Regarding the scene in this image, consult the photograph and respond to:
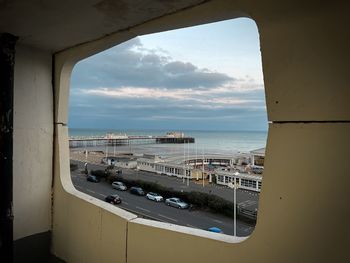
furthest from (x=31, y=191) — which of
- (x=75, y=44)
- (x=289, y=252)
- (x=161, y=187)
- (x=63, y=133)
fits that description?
(x=289, y=252)

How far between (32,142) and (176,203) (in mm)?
1777

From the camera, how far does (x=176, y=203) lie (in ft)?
11.4

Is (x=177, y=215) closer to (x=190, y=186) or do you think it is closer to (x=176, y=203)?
(x=176, y=203)

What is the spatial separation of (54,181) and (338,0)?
2.68m

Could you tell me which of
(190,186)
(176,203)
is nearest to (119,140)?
(190,186)

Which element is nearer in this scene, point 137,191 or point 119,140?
point 137,191

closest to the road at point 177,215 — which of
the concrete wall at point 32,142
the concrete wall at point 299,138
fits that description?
the concrete wall at point 32,142

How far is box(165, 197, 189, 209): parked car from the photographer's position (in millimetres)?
3382

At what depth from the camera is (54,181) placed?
2775 millimetres

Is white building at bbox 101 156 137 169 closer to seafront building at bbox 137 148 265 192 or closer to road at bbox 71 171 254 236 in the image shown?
seafront building at bbox 137 148 265 192

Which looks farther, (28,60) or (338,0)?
(28,60)

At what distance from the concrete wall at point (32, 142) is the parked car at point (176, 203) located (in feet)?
4.63

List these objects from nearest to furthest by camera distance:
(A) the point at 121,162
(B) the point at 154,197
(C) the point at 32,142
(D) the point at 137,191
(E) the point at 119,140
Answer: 1. (C) the point at 32,142
2. (B) the point at 154,197
3. (D) the point at 137,191
4. (A) the point at 121,162
5. (E) the point at 119,140

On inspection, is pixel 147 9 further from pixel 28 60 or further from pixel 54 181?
pixel 54 181
